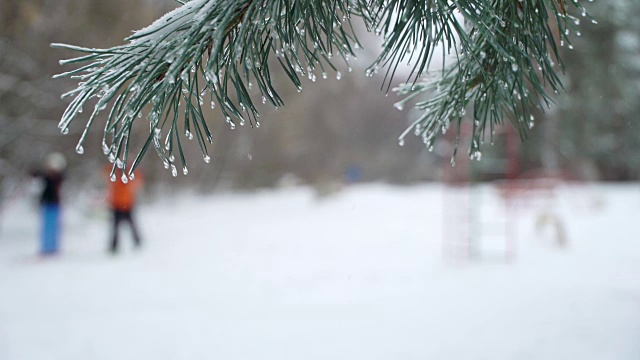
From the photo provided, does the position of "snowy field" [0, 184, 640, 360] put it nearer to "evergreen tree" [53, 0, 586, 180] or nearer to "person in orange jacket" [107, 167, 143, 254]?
"person in orange jacket" [107, 167, 143, 254]

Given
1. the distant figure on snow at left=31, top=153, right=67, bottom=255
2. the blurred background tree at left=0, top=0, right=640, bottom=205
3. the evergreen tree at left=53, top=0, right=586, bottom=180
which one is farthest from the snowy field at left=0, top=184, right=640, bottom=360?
the evergreen tree at left=53, top=0, right=586, bottom=180

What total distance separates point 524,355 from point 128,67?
3.18 metres

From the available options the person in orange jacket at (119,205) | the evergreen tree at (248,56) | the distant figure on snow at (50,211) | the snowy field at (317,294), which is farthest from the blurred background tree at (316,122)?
the person in orange jacket at (119,205)

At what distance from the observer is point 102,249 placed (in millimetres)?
7016

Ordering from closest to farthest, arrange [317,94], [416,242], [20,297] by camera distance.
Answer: [20,297] < [416,242] < [317,94]

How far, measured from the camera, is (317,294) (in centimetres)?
470

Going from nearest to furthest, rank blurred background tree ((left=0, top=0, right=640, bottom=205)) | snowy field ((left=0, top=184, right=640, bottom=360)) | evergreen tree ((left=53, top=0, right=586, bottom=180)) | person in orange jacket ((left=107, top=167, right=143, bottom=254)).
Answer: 1. evergreen tree ((left=53, top=0, right=586, bottom=180))
2. snowy field ((left=0, top=184, right=640, bottom=360))
3. person in orange jacket ((left=107, top=167, right=143, bottom=254))
4. blurred background tree ((left=0, top=0, right=640, bottom=205))

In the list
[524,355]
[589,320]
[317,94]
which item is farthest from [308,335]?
[317,94]

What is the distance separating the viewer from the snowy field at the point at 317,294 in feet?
10.8

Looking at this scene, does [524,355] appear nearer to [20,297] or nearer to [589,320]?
[589,320]

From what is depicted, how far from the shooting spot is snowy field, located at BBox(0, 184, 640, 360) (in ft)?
10.8

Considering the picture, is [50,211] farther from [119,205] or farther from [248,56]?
[248,56]

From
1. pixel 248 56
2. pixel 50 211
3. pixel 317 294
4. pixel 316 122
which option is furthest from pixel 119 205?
pixel 316 122

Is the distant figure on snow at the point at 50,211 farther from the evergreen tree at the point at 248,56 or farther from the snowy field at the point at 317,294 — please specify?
the evergreen tree at the point at 248,56
